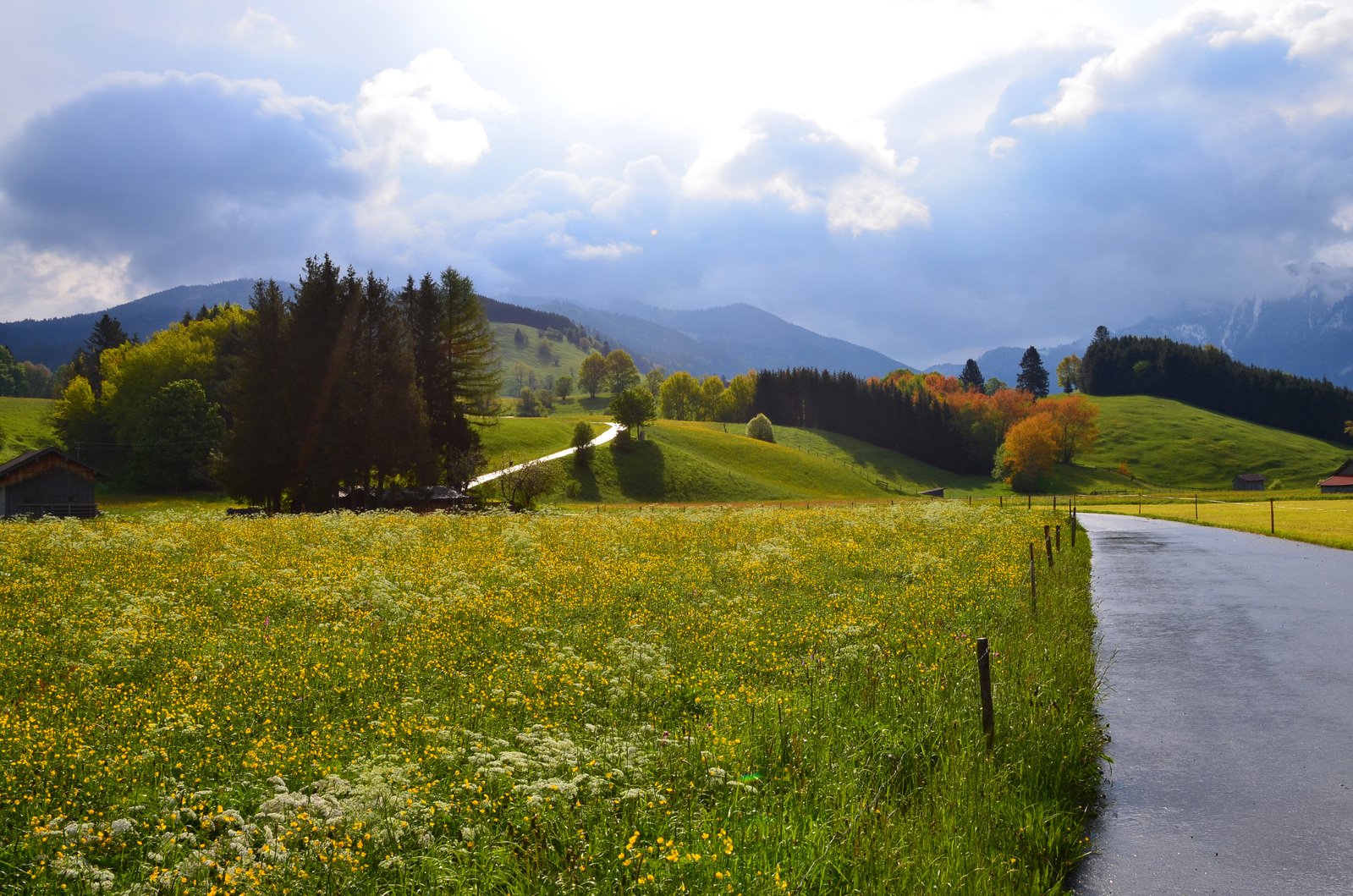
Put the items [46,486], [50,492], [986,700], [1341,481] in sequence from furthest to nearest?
[1341,481]
[50,492]
[46,486]
[986,700]

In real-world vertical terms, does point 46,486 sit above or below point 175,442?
below

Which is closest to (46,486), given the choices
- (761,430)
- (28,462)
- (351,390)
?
(28,462)

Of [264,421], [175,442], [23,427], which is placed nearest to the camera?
[264,421]

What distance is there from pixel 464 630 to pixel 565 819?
7344 millimetres

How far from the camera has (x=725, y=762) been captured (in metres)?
7.75

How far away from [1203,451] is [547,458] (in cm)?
13888

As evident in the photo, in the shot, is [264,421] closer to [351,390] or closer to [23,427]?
[351,390]

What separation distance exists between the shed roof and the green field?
5547cm

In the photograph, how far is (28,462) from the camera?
2319 inches

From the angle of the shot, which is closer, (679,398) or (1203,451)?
(1203,451)

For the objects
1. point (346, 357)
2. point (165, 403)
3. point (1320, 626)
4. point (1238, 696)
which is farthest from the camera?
point (165, 403)

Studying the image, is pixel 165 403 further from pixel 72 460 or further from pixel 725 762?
pixel 725 762

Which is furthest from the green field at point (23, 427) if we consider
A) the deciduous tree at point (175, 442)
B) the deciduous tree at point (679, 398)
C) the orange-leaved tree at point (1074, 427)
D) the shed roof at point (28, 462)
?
the orange-leaved tree at point (1074, 427)

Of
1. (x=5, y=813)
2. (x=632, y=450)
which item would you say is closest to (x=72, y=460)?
(x=632, y=450)
